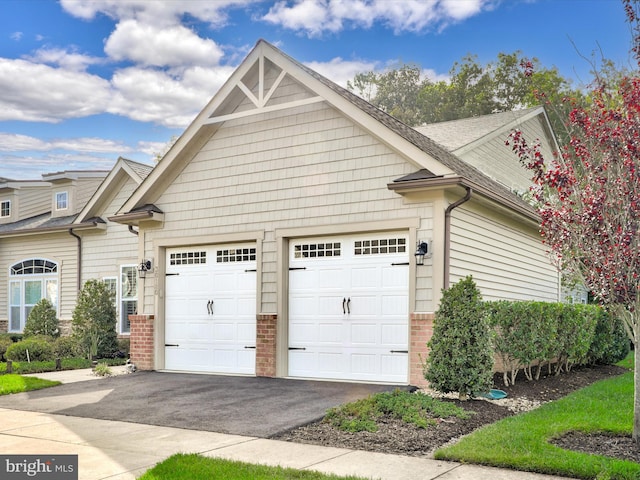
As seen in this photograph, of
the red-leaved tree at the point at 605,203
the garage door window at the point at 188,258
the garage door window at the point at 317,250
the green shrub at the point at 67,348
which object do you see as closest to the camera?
the red-leaved tree at the point at 605,203

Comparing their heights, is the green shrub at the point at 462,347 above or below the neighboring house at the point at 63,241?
below

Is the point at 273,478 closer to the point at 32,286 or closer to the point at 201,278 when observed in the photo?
the point at 201,278

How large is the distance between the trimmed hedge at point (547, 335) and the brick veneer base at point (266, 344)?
152 inches

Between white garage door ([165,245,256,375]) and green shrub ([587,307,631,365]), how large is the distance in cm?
731

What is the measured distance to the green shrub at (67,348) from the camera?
16234mm

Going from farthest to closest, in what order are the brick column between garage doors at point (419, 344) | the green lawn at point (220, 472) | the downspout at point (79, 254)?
the downspout at point (79, 254) → the brick column between garage doors at point (419, 344) → the green lawn at point (220, 472)

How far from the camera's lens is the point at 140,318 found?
13.5 m

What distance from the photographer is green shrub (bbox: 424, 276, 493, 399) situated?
875 cm

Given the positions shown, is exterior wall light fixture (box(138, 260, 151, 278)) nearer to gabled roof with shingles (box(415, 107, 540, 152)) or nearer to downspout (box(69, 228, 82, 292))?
downspout (box(69, 228, 82, 292))

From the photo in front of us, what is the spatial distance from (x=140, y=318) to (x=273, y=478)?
885 centimetres

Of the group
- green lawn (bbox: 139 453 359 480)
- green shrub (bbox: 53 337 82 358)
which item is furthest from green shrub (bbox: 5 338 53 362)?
green lawn (bbox: 139 453 359 480)

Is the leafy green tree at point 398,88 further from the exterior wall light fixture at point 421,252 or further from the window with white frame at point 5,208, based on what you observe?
the exterior wall light fixture at point 421,252

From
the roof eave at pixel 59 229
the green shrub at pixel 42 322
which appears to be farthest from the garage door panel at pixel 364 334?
the green shrub at pixel 42 322

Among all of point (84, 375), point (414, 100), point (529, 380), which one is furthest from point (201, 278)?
point (414, 100)
